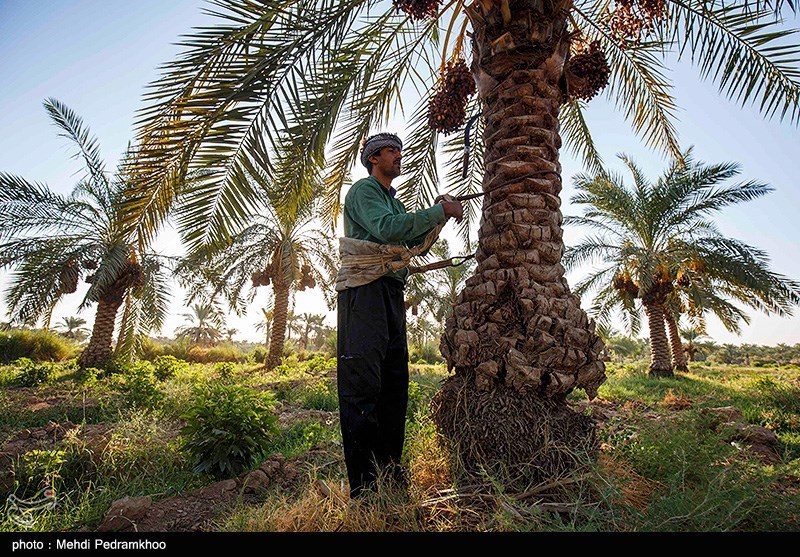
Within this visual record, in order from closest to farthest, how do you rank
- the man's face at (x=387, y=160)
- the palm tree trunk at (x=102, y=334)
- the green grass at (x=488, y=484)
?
the green grass at (x=488, y=484)
the man's face at (x=387, y=160)
the palm tree trunk at (x=102, y=334)

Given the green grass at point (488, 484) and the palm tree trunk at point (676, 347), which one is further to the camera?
the palm tree trunk at point (676, 347)

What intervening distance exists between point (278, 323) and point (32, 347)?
978cm

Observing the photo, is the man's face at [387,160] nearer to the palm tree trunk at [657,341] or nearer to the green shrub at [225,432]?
the green shrub at [225,432]

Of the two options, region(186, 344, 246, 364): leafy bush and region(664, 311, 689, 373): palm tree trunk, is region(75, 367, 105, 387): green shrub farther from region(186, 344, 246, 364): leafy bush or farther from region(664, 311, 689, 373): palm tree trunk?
region(664, 311, 689, 373): palm tree trunk

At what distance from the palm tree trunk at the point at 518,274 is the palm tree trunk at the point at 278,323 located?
13.7 m

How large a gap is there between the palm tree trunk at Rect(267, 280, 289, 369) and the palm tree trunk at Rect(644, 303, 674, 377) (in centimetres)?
1292

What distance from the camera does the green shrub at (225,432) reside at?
368 cm

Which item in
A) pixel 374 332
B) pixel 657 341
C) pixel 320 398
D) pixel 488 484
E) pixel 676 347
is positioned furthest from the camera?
pixel 676 347

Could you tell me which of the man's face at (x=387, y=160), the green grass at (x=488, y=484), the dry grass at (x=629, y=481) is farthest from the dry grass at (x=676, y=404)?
the man's face at (x=387, y=160)

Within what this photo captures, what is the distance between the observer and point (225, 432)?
12.1 ft

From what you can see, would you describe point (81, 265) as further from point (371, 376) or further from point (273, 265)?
point (371, 376)

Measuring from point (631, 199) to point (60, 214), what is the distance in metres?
16.8

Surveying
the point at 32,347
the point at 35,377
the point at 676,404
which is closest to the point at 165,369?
the point at 35,377

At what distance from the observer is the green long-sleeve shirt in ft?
8.21
